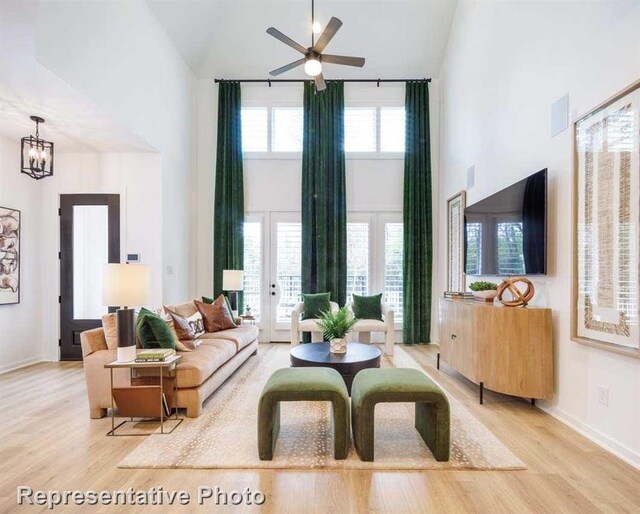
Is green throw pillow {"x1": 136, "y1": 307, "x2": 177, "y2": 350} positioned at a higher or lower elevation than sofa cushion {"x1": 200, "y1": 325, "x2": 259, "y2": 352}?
higher

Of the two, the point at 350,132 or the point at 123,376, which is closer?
the point at 123,376

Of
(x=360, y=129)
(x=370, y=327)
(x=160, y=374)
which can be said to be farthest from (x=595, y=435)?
(x=360, y=129)

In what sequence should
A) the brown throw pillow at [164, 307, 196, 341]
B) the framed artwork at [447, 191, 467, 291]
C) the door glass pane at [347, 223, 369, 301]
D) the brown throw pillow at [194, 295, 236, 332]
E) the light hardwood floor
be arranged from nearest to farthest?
the light hardwood floor → the brown throw pillow at [164, 307, 196, 341] → the brown throw pillow at [194, 295, 236, 332] → the framed artwork at [447, 191, 467, 291] → the door glass pane at [347, 223, 369, 301]

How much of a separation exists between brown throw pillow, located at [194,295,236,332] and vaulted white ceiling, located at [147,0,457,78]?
3.92 m

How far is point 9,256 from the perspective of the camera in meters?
4.66

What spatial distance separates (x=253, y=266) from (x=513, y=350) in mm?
4395

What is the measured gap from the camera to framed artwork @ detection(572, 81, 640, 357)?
2.39 m

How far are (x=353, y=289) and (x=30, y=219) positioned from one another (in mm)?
4811

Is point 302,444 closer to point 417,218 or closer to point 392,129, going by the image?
point 417,218

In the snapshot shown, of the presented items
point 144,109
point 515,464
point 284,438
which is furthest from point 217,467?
point 144,109

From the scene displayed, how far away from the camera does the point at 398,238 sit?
6.51 m

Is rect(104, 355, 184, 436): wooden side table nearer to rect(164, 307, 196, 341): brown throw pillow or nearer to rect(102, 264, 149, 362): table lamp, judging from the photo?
rect(102, 264, 149, 362): table lamp

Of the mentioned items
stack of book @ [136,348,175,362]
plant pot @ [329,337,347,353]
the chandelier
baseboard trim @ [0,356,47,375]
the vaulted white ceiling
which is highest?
the vaulted white ceiling

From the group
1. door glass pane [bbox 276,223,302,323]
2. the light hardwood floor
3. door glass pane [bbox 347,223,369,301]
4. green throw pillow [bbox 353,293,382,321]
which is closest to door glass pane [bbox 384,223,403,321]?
door glass pane [bbox 347,223,369,301]
